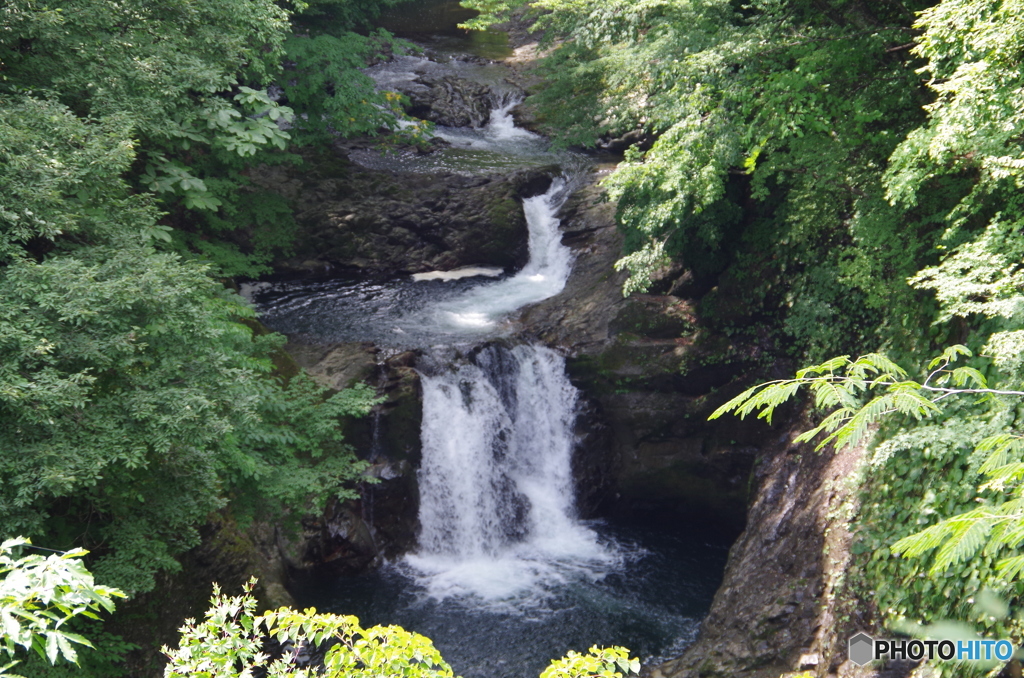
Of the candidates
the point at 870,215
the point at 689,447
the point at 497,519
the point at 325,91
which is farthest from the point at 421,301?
the point at 870,215

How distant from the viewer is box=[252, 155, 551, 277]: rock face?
17.0 meters

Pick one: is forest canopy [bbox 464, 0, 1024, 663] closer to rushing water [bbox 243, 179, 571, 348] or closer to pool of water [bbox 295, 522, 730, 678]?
rushing water [bbox 243, 179, 571, 348]

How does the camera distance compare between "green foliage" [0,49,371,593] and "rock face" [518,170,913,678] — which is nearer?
"green foliage" [0,49,371,593]

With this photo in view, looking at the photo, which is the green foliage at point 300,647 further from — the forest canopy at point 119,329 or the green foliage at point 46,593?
the forest canopy at point 119,329

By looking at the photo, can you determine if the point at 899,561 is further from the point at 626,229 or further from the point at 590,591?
the point at 626,229

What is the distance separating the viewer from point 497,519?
12.6 meters

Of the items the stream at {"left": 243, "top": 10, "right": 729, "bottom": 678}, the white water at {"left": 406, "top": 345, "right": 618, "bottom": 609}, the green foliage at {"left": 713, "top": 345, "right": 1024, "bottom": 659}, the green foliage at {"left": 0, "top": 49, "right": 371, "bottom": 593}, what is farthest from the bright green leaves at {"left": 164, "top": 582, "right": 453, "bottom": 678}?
the white water at {"left": 406, "top": 345, "right": 618, "bottom": 609}

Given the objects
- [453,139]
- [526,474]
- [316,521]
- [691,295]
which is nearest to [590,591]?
[526,474]

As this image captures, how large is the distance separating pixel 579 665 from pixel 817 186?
9415 mm

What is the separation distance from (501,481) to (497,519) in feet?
2.24

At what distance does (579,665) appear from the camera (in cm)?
349

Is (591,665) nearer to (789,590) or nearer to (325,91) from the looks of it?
(789,590)

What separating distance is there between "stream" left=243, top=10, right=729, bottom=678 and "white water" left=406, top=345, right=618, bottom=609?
25mm

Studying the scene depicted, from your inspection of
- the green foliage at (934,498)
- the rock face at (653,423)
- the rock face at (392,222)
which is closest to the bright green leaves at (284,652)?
the green foliage at (934,498)
